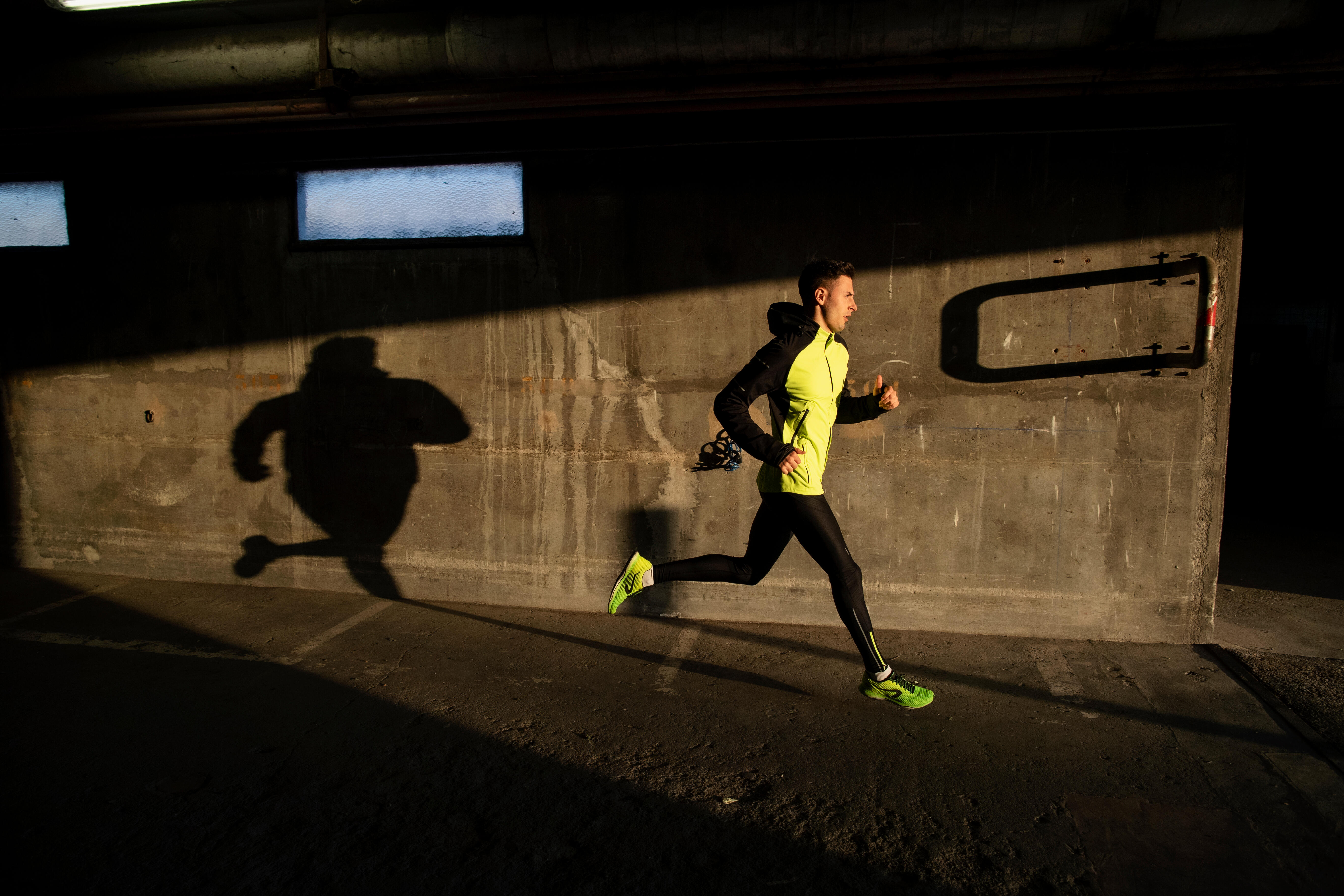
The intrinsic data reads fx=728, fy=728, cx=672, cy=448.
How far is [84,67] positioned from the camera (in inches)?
164

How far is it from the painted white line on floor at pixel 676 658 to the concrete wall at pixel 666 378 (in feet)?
0.95

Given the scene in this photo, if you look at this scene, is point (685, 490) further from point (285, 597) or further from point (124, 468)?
point (124, 468)

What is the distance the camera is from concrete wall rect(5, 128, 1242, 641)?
4156 mm

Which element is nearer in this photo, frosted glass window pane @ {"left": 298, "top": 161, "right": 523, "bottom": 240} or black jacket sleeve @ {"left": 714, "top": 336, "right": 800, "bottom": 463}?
black jacket sleeve @ {"left": 714, "top": 336, "right": 800, "bottom": 463}

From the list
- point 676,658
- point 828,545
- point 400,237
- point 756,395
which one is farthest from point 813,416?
point 400,237

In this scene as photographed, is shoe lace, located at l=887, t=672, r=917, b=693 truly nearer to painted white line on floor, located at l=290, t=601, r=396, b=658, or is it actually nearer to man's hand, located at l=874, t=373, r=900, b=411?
man's hand, located at l=874, t=373, r=900, b=411

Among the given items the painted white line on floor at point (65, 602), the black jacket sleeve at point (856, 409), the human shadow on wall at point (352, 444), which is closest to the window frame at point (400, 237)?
the human shadow on wall at point (352, 444)

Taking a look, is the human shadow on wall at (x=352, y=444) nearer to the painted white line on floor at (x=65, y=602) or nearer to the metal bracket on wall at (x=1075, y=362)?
the painted white line on floor at (x=65, y=602)

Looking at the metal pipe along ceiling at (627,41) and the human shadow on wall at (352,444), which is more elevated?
the metal pipe along ceiling at (627,41)

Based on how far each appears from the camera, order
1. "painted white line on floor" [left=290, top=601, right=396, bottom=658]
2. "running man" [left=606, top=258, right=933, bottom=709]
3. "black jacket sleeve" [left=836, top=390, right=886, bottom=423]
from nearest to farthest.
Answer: "running man" [left=606, top=258, right=933, bottom=709] → "black jacket sleeve" [left=836, top=390, right=886, bottom=423] → "painted white line on floor" [left=290, top=601, right=396, bottom=658]

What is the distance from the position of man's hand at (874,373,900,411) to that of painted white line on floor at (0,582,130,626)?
17.4ft

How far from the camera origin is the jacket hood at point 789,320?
11.0ft

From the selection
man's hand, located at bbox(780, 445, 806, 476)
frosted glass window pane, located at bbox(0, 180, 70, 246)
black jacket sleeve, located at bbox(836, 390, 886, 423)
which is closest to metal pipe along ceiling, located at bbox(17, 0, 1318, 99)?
frosted glass window pane, located at bbox(0, 180, 70, 246)

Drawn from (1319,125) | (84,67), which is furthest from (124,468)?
(1319,125)
